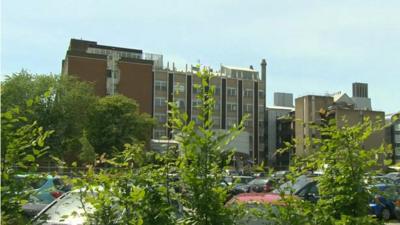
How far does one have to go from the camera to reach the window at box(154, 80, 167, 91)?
104 meters

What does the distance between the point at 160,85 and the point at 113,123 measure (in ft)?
105

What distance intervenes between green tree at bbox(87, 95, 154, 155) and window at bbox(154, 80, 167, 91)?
27.8 meters

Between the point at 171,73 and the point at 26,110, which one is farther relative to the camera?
the point at 171,73

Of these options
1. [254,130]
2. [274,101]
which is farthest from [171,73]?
[274,101]

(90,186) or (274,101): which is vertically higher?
(274,101)

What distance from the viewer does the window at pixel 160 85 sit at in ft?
341

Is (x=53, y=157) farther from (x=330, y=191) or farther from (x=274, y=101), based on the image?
(x=274, y=101)

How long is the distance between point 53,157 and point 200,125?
4.89 feet

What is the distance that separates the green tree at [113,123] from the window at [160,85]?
27.8 metres

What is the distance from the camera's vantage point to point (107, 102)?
75125mm

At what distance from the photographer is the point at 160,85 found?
104 meters

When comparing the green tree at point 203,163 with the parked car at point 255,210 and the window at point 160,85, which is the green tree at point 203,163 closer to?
the parked car at point 255,210

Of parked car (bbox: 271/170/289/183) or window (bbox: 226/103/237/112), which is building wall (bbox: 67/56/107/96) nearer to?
window (bbox: 226/103/237/112)

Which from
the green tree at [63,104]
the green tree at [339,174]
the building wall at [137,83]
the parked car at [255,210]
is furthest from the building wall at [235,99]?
the parked car at [255,210]
